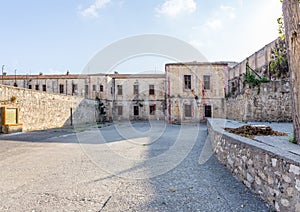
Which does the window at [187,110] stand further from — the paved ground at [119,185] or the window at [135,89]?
the paved ground at [119,185]

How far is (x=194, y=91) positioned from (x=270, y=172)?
1774 cm

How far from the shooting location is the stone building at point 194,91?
1939cm

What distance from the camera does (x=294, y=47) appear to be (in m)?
3.29

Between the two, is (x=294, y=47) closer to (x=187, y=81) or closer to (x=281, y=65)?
(x=281, y=65)

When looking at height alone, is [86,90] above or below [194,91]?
above

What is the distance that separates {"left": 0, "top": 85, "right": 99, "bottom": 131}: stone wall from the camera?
12.3m

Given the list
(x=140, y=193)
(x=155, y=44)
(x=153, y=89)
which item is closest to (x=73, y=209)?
(x=140, y=193)

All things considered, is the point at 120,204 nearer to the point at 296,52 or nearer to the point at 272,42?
the point at 296,52

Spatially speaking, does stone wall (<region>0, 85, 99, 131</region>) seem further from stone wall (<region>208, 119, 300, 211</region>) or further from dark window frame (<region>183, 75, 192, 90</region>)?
stone wall (<region>208, 119, 300, 211</region>)

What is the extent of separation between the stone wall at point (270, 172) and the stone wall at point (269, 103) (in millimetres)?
8616

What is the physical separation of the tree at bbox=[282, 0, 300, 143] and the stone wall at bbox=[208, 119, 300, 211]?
0.99 m

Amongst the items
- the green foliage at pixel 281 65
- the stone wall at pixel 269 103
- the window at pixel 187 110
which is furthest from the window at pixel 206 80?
the stone wall at pixel 269 103

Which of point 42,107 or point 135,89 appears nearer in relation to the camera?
point 42,107

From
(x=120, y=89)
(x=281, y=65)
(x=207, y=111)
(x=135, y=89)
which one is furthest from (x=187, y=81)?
(x=120, y=89)
